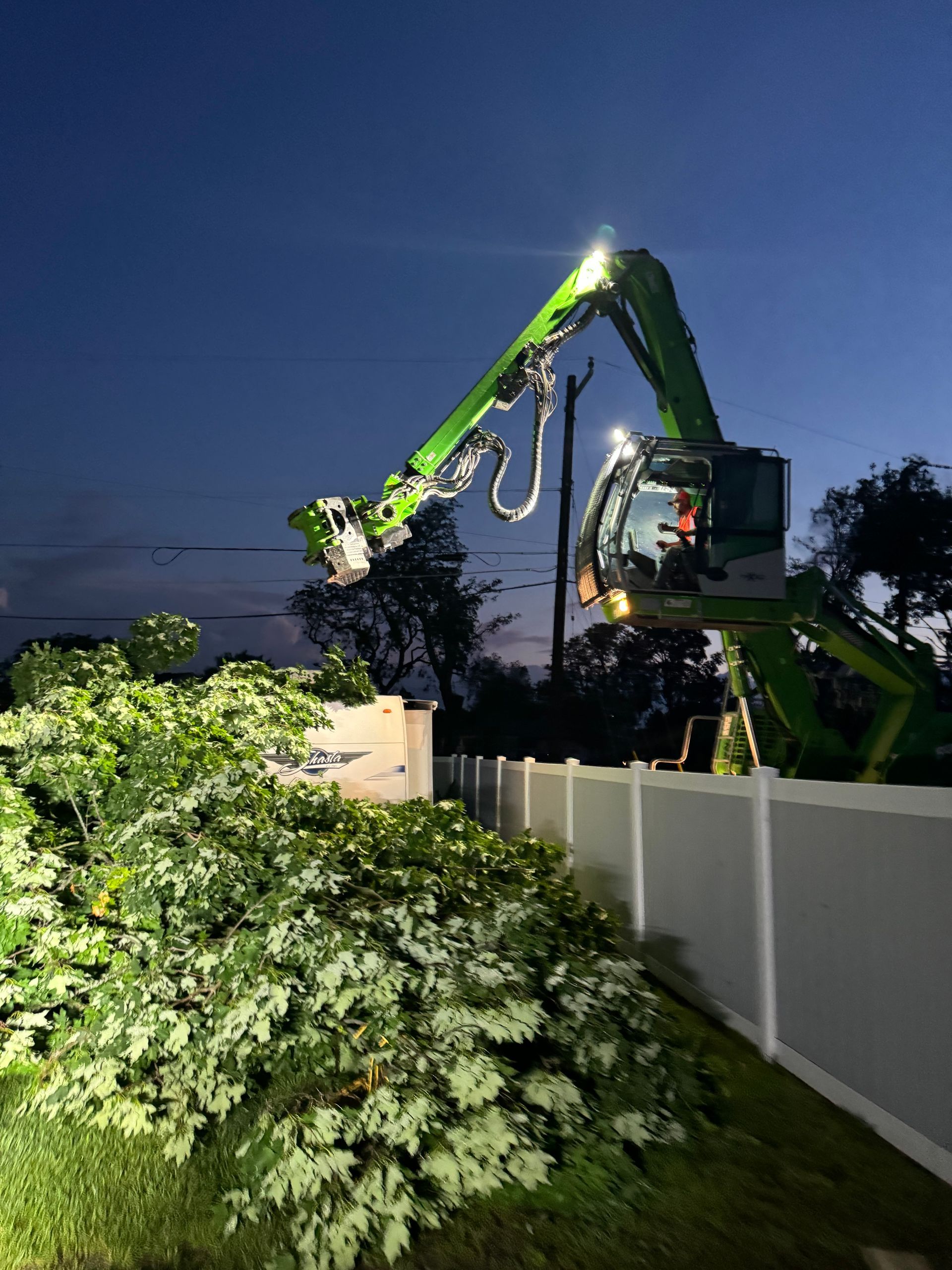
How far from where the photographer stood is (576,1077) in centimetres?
407

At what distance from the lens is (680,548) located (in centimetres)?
888

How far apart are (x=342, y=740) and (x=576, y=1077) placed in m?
8.32

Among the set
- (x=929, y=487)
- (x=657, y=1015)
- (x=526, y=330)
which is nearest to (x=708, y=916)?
(x=657, y=1015)

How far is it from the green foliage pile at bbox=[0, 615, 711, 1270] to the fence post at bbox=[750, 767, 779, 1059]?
2.94 ft

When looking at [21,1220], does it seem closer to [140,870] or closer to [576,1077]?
[140,870]

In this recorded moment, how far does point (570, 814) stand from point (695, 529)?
9.75 ft

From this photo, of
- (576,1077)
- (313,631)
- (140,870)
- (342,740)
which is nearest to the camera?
(576,1077)

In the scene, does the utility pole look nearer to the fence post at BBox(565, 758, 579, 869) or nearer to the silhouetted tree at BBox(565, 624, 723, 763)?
the fence post at BBox(565, 758, 579, 869)

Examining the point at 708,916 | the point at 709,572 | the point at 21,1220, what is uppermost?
the point at 709,572

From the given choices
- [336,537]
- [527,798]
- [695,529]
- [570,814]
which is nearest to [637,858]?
[570,814]

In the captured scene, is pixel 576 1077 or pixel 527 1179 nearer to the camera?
pixel 527 1179

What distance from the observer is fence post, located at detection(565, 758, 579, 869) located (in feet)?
30.4

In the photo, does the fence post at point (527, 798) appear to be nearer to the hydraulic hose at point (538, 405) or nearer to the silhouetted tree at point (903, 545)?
the hydraulic hose at point (538, 405)

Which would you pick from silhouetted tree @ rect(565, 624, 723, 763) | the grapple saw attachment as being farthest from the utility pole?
silhouetted tree @ rect(565, 624, 723, 763)
